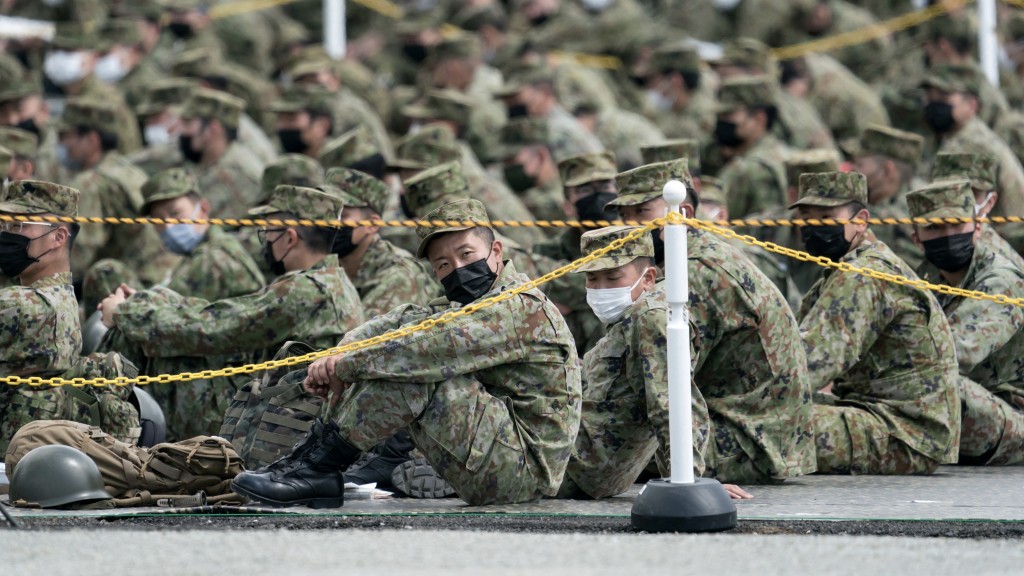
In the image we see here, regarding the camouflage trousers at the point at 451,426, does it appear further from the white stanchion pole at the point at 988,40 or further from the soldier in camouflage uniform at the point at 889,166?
the white stanchion pole at the point at 988,40

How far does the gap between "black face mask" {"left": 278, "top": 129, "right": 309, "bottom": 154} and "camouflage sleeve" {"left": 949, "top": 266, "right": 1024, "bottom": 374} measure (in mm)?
6170

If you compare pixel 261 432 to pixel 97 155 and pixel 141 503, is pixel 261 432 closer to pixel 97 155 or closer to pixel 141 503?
pixel 141 503

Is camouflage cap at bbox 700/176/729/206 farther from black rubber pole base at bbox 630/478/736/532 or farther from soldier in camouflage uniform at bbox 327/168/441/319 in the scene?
black rubber pole base at bbox 630/478/736/532

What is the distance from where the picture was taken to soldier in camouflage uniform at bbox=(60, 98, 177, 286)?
39.9 feet

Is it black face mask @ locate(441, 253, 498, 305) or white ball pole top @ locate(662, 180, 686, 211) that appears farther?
black face mask @ locate(441, 253, 498, 305)

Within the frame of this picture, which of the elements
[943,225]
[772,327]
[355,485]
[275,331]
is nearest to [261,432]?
[355,485]

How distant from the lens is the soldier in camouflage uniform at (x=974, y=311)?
9.19m

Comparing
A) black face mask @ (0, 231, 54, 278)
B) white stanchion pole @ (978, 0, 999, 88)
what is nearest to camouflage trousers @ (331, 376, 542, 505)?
Answer: black face mask @ (0, 231, 54, 278)

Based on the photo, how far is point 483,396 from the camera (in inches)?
290

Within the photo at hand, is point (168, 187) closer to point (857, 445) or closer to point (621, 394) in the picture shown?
point (621, 394)

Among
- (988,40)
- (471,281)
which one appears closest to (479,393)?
(471,281)

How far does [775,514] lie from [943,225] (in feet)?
9.18

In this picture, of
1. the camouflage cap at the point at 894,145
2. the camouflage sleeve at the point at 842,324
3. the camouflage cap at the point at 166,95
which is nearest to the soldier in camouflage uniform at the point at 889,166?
the camouflage cap at the point at 894,145

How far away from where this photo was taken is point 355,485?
7961 millimetres
